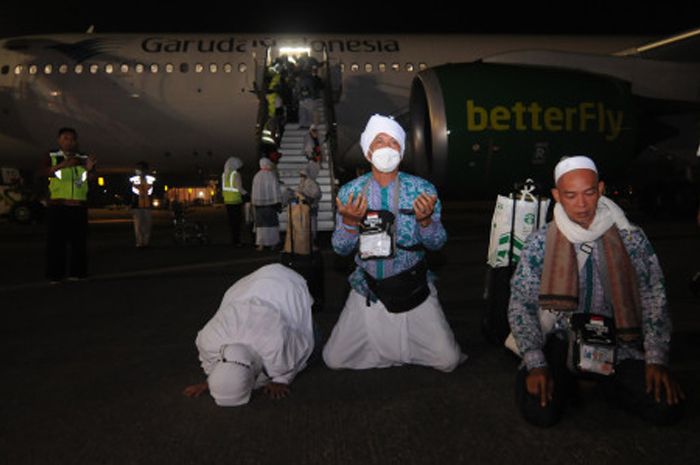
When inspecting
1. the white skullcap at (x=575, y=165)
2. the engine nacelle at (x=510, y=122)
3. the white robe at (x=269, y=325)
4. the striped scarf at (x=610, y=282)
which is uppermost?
the engine nacelle at (x=510, y=122)

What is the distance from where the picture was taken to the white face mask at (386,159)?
3.87 m

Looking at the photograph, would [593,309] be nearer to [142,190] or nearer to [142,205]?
[142,205]

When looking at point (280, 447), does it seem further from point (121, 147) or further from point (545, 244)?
point (121, 147)

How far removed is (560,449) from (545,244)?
98 cm

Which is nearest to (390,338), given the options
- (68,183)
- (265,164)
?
(68,183)

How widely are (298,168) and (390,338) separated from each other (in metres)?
9.91

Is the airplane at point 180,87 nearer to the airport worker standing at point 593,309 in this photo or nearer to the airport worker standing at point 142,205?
the airport worker standing at point 142,205

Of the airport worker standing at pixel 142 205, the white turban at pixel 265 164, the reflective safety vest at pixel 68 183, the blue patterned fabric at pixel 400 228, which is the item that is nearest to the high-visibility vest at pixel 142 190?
the airport worker standing at pixel 142 205

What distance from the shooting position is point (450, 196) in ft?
33.6

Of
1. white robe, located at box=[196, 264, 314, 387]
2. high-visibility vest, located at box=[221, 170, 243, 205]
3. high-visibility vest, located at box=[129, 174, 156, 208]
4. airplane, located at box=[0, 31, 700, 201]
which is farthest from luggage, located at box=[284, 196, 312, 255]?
airplane, located at box=[0, 31, 700, 201]

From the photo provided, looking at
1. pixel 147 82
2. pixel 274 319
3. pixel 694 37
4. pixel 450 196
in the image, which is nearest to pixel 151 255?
pixel 450 196

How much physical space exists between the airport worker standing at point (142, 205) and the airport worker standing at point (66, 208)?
3.33 m

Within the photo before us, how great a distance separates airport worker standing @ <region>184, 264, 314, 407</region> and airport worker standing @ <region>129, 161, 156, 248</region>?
26.7 ft

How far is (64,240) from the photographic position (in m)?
7.95
